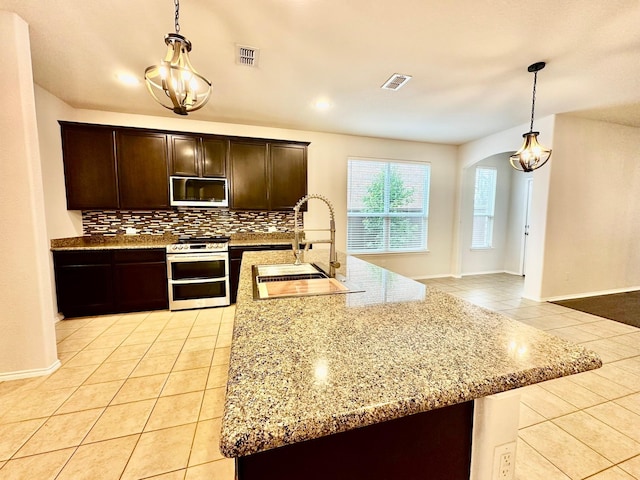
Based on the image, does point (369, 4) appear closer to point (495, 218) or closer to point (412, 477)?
point (412, 477)

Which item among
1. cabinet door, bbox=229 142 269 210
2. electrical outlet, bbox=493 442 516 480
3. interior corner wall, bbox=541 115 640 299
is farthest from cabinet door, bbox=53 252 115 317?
interior corner wall, bbox=541 115 640 299

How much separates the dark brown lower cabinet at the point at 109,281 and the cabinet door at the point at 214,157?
4.19 feet

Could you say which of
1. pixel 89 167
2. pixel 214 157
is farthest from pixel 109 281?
pixel 214 157

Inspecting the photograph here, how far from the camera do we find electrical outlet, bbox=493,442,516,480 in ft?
2.71

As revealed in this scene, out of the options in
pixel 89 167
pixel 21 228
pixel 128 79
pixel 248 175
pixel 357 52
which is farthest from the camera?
pixel 248 175

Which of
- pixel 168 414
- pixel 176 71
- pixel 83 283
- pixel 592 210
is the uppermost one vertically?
pixel 176 71

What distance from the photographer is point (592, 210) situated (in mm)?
4301

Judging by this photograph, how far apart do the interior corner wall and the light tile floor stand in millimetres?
1575

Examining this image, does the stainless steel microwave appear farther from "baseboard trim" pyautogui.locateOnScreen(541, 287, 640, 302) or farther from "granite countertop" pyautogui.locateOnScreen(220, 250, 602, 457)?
"baseboard trim" pyautogui.locateOnScreen(541, 287, 640, 302)

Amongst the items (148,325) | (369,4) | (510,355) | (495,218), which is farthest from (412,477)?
(495,218)

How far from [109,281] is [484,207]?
22.8 ft

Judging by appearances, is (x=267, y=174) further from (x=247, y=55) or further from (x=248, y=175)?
(x=247, y=55)

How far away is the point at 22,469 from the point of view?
56.5 inches

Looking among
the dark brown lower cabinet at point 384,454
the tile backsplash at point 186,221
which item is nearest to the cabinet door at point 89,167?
the tile backsplash at point 186,221
